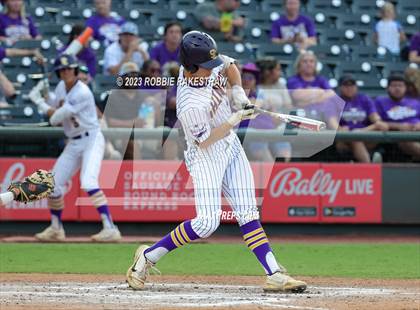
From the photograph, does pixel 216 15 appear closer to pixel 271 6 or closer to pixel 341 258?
pixel 271 6

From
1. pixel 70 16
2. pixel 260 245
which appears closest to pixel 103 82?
pixel 70 16

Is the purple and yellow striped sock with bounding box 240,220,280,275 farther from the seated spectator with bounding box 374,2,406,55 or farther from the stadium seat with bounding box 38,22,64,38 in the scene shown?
the seated spectator with bounding box 374,2,406,55

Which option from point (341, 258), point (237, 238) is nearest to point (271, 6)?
point (237, 238)

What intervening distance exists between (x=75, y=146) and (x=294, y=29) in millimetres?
4697

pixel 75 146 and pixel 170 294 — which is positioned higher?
pixel 75 146

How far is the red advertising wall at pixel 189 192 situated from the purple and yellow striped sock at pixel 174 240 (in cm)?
426

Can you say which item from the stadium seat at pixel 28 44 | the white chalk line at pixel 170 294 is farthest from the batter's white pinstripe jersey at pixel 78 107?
the white chalk line at pixel 170 294

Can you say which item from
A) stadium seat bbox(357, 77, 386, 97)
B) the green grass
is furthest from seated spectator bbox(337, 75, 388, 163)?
the green grass

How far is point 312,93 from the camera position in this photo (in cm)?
1189

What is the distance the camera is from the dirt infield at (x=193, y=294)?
6.23 meters

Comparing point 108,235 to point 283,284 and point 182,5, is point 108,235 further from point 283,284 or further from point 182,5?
point 182,5

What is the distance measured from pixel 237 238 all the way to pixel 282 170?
1.01 meters

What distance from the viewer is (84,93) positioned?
34.5 ft

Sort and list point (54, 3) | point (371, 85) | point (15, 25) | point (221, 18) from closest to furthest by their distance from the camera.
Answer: point (15, 25) → point (371, 85) → point (221, 18) → point (54, 3)
